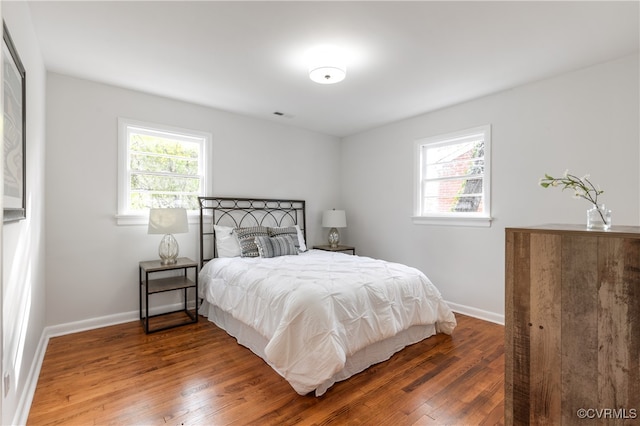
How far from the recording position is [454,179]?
391 centimetres

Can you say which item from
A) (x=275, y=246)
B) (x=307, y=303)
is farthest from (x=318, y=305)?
(x=275, y=246)

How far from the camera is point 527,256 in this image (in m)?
1.29

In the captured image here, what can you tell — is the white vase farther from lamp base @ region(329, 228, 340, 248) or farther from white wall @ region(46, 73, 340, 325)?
white wall @ region(46, 73, 340, 325)

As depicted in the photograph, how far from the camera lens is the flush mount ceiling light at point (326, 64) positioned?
99.5 inches

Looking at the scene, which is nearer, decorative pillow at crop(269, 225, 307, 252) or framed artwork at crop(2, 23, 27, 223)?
framed artwork at crop(2, 23, 27, 223)

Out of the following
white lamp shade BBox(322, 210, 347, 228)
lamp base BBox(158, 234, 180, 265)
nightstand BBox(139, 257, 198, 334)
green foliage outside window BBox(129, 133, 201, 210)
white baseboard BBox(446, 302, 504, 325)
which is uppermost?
green foliage outside window BBox(129, 133, 201, 210)

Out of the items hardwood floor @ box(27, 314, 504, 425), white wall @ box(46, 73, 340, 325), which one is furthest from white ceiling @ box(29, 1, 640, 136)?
hardwood floor @ box(27, 314, 504, 425)

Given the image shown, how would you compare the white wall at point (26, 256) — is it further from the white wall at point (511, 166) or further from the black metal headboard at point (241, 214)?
the white wall at point (511, 166)

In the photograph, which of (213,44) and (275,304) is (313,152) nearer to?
(213,44)

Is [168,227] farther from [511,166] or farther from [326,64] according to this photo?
[511,166]

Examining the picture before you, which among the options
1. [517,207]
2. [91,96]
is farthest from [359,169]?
[91,96]

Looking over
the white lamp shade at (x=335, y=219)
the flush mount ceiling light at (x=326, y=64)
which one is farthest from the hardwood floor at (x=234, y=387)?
the flush mount ceiling light at (x=326, y=64)

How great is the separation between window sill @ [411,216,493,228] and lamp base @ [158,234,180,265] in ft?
10.0

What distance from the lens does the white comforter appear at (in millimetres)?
2074
